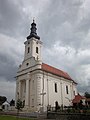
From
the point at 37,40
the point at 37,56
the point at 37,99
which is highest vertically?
the point at 37,40

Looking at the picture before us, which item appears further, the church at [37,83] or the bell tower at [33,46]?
the bell tower at [33,46]

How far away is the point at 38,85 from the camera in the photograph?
44.2 m

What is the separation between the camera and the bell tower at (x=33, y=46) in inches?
2035

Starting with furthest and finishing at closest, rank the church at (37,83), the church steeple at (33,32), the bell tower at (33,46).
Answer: the church steeple at (33,32) → the bell tower at (33,46) → the church at (37,83)

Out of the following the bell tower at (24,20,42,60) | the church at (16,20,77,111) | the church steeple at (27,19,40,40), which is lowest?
the church at (16,20,77,111)

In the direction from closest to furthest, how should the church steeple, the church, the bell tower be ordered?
the church → the bell tower → the church steeple

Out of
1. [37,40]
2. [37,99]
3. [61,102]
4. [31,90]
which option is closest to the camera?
[37,99]

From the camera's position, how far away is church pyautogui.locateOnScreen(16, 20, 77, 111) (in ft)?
144

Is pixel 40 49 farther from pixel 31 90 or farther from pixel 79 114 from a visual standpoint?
→ pixel 79 114

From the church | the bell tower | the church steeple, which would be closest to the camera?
the church

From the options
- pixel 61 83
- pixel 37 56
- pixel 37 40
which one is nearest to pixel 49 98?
pixel 61 83

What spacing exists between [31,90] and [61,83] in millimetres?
10898

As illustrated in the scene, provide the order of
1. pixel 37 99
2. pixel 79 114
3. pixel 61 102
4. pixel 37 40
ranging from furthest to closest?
pixel 37 40, pixel 61 102, pixel 37 99, pixel 79 114

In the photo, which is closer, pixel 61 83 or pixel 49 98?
pixel 49 98
